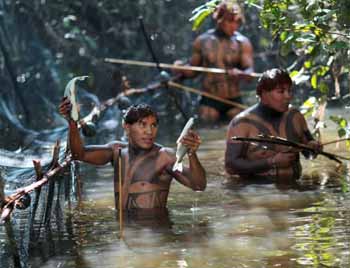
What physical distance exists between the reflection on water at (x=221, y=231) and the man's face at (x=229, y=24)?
5.13 m

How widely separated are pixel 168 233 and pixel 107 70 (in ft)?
31.6

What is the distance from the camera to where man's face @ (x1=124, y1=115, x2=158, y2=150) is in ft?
29.2

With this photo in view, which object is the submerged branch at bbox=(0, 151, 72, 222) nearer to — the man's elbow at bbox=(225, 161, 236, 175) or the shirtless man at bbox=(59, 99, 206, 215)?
the shirtless man at bbox=(59, 99, 206, 215)

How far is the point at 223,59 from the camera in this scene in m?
16.2

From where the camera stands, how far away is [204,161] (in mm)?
12664

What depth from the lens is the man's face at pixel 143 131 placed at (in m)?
8.89

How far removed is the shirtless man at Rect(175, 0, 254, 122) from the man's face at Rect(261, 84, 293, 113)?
496cm

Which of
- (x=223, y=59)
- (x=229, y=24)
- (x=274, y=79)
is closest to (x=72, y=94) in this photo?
(x=274, y=79)

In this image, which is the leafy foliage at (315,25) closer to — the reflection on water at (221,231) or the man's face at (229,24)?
the reflection on water at (221,231)

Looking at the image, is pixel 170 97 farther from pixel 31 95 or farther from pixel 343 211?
pixel 343 211

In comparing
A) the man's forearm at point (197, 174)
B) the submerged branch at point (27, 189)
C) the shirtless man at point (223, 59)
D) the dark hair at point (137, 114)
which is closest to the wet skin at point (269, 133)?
the dark hair at point (137, 114)

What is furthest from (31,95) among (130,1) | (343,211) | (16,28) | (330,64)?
(343,211)

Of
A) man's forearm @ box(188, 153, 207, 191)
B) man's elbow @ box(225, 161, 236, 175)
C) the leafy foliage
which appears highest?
the leafy foliage

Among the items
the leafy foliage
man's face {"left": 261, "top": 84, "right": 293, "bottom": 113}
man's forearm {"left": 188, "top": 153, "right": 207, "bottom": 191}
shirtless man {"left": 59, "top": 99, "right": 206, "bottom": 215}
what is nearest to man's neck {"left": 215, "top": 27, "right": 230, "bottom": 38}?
man's face {"left": 261, "top": 84, "right": 293, "bottom": 113}
